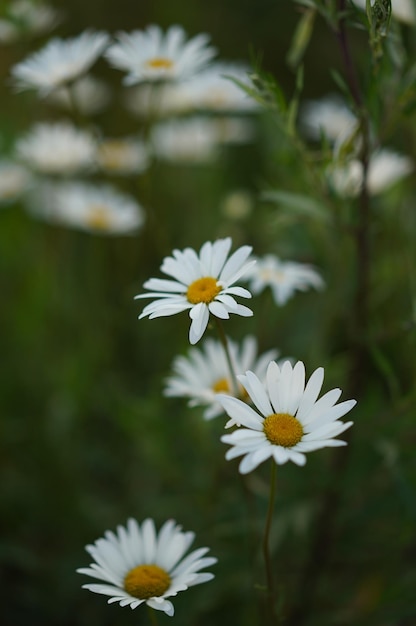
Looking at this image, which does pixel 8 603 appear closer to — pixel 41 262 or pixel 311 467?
pixel 311 467

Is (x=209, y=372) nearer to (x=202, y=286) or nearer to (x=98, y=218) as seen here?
(x=202, y=286)

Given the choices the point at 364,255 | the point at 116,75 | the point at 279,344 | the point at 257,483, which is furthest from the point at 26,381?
the point at 116,75

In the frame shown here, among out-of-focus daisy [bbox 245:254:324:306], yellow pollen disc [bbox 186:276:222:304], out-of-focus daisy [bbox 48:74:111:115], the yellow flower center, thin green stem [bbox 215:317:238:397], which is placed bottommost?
thin green stem [bbox 215:317:238:397]

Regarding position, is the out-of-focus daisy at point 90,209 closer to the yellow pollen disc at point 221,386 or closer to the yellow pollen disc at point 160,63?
the yellow pollen disc at point 160,63

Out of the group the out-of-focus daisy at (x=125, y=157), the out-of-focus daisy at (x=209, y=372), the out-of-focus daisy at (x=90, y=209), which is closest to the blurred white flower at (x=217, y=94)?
the out-of-focus daisy at (x=125, y=157)

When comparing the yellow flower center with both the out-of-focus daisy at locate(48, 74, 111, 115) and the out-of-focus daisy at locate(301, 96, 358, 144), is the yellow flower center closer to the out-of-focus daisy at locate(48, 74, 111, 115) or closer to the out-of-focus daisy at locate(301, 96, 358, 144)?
the out-of-focus daisy at locate(48, 74, 111, 115)

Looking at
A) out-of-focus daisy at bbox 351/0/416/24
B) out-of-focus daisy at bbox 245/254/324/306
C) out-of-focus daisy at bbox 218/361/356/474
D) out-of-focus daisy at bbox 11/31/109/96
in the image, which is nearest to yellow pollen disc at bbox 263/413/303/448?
out-of-focus daisy at bbox 218/361/356/474

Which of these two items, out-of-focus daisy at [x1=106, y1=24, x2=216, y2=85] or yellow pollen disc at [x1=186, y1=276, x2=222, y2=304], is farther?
out-of-focus daisy at [x1=106, y1=24, x2=216, y2=85]
